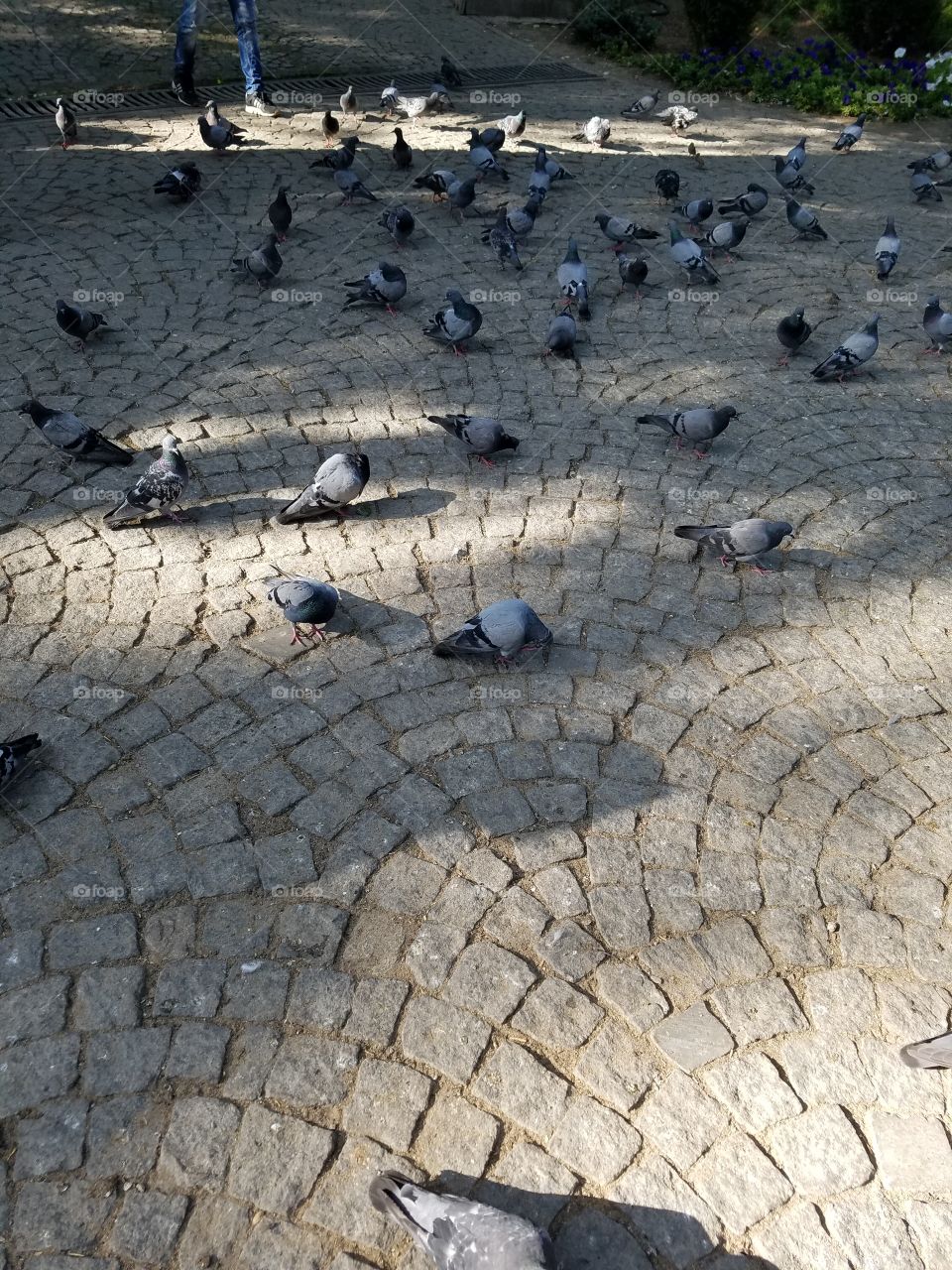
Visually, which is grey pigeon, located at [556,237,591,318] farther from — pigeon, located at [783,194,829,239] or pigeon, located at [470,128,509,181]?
pigeon, located at [470,128,509,181]

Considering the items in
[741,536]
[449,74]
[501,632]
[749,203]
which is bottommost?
[501,632]

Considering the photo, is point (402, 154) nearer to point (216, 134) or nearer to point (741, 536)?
point (216, 134)

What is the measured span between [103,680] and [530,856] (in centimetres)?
270

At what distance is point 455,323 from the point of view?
315 inches

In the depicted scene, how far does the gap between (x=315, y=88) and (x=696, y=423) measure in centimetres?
1224

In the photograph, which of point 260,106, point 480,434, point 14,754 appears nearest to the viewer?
point 14,754

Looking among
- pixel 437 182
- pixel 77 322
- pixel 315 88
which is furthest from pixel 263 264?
pixel 315 88

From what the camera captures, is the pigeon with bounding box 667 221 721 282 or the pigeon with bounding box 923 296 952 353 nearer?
the pigeon with bounding box 923 296 952 353

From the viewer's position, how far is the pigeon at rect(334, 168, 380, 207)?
35.1 ft

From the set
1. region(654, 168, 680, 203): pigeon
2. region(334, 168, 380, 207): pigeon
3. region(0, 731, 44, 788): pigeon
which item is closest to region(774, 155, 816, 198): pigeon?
region(654, 168, 680, 203): pigeon

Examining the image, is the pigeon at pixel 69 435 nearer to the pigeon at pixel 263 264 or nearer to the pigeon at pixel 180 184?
the pigeon at pixel 263 264

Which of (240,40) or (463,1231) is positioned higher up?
(240,40)

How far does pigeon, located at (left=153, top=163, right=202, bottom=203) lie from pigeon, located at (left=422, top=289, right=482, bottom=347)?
4.52 meters

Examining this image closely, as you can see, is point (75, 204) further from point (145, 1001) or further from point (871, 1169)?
point (871, 1169)
